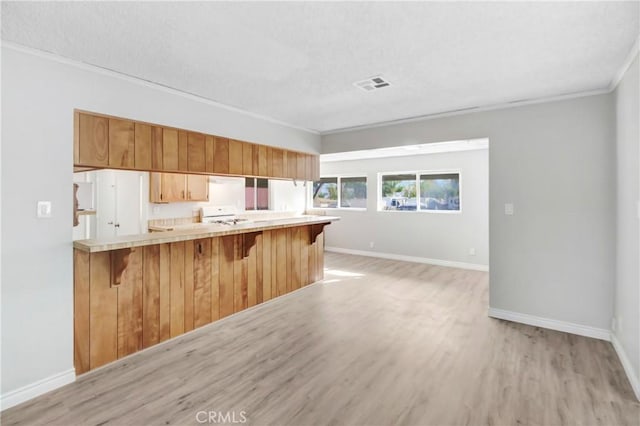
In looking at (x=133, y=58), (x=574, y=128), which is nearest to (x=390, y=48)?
(x=133, y=58)

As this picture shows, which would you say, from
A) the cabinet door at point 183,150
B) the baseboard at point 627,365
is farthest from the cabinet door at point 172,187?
the baseboard at point 627,365

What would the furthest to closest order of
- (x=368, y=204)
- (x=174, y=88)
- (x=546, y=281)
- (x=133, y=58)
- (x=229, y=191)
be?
1. (x=368, y=204)
2. (x=229, y=191)
3. (x=546, y=281)
4. (x=174, y=88)
5. (x=133, y=58)

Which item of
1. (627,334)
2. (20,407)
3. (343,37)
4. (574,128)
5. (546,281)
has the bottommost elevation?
(20,407)

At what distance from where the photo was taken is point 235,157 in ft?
12.4

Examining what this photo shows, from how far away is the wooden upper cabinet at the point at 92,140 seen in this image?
8.21ft

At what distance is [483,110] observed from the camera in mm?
3684

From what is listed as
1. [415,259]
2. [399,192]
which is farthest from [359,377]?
[399,192]

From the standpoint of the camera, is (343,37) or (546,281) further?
(546,281)

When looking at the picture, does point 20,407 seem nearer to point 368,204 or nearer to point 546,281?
point 546,281

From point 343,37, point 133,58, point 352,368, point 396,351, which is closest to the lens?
point 343,37

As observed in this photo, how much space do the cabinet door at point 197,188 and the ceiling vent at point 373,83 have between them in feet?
11.4

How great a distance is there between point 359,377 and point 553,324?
2.31 m

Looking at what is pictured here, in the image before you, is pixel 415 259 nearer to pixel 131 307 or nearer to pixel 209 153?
pixel 209 153

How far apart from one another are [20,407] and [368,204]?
20.8ft
